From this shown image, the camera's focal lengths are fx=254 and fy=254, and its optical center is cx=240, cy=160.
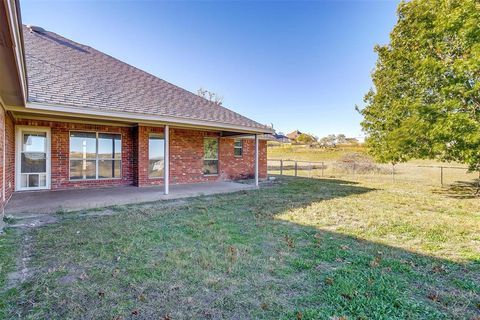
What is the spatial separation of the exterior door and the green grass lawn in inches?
153

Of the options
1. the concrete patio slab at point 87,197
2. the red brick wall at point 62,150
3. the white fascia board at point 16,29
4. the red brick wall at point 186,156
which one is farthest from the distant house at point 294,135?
the white fascia board at point 16,29

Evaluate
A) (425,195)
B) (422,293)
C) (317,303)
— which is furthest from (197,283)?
(425,195)

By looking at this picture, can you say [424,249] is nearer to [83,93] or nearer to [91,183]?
[83,93]

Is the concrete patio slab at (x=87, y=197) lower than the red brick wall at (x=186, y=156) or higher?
lower

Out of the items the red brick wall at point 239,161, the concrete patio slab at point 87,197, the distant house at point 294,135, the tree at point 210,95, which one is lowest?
the concrete patio slab at point 87,197

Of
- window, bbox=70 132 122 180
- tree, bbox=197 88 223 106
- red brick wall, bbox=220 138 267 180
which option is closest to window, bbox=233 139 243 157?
red brick wall, bbox=220 138 267 180

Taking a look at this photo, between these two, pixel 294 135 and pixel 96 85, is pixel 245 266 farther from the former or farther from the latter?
pixel 294 135

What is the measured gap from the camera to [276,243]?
4.50 m

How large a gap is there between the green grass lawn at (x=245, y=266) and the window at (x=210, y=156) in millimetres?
5653

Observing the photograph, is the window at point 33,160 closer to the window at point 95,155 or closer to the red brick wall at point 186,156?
the window at point 95,155

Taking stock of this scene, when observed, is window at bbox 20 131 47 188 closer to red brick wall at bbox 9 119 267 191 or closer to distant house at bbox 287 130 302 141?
red brick wall at bbox 9 119 267 191

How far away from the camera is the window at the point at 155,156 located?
10.4 meters

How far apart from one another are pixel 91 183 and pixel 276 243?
8096 mm

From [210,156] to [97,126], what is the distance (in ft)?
16.0
